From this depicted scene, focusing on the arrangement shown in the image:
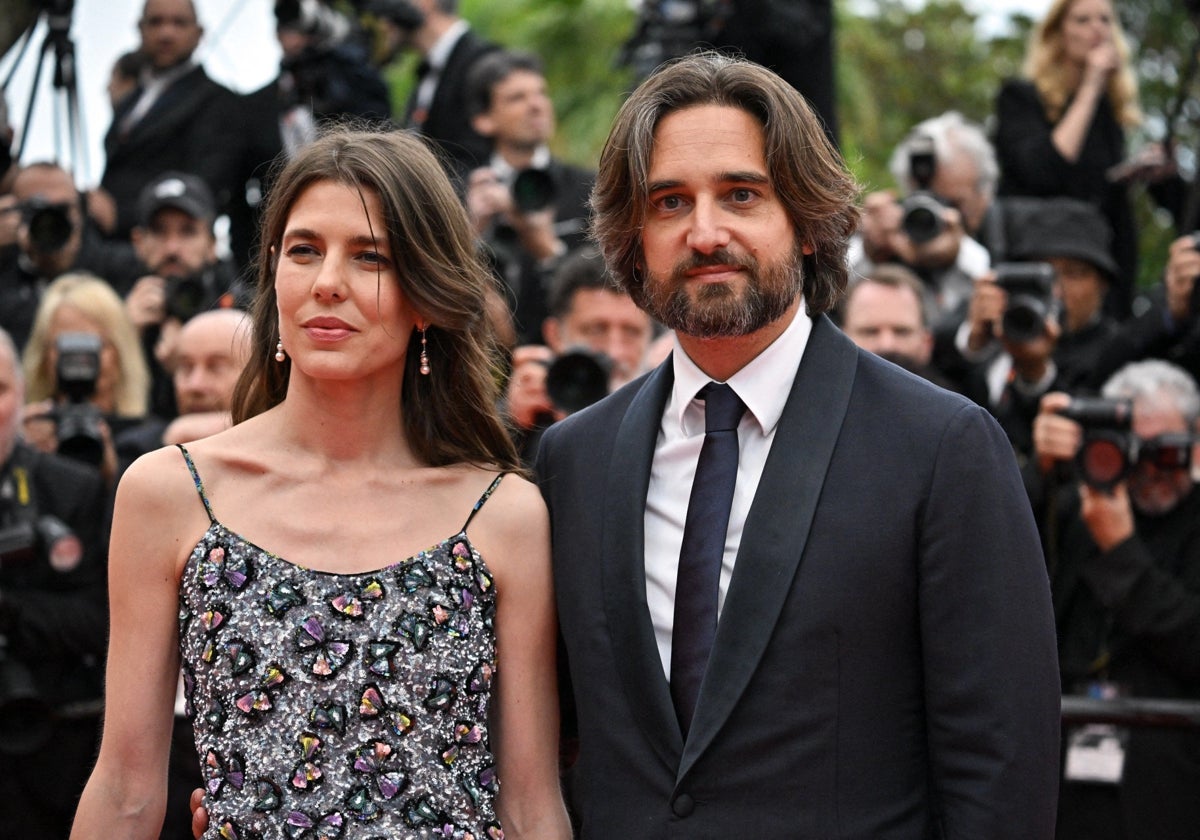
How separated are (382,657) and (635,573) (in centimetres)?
46

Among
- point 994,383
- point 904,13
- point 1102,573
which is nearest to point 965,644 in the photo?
point 1102,573

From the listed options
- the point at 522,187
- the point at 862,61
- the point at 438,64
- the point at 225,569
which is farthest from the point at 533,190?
the point at 862,61

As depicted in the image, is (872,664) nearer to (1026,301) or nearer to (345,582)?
(345,582)

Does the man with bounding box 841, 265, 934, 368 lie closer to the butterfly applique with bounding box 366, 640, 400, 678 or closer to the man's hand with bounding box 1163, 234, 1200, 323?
the man's hand with bounding box 1163, 234, 1200, 323

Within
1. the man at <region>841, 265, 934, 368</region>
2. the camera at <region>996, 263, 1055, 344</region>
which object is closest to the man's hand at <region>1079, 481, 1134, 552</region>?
the camera at <region>996, 263, 1055, 344</region>

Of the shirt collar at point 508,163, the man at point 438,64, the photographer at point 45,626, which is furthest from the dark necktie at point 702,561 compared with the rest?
the man at point 438,64

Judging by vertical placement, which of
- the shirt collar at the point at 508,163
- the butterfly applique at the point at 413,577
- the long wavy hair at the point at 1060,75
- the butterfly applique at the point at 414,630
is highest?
the long wavy hair at the point at 1060,75

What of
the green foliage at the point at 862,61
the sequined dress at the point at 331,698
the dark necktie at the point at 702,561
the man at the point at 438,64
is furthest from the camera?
the green foliage at the point at 862,61

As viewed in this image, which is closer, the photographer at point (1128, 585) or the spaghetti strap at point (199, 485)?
the spaghetti strap at point (199, 485)

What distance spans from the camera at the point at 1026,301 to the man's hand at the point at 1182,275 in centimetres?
36

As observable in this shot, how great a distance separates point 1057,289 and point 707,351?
9.50ft

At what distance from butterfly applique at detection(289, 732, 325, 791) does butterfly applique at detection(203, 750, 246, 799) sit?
0.09m

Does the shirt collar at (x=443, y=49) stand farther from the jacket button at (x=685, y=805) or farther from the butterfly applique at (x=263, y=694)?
the jacket button at (x=685, y=805)

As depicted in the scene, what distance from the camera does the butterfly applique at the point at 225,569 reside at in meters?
2.95
